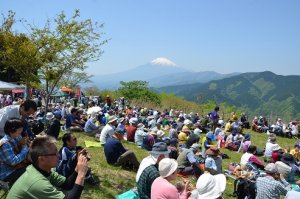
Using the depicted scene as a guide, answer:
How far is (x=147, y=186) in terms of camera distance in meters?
5.09

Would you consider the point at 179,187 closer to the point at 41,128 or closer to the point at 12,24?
the point at 41,128

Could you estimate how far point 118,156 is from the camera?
9539mm

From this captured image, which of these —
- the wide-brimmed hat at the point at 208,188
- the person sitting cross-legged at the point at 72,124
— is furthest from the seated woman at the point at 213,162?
the person sitting cross-legged at the point at 72,124

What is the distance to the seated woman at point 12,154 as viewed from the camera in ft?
16.1

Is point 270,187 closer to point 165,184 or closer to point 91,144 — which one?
point 165,184

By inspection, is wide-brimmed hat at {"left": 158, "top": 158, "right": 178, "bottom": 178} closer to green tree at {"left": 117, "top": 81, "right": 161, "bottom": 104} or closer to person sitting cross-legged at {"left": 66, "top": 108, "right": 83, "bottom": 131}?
person sitting cross-legged at {"left": 66, "top": 108, "right": 83, "bottom": 131}

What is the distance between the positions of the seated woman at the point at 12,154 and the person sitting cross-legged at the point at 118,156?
435 cm

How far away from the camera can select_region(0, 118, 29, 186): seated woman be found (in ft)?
16.1

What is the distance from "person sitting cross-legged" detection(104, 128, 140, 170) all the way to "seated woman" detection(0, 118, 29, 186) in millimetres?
4350

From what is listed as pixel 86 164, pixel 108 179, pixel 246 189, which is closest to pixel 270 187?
pixel 246 189

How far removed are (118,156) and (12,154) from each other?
480 cm

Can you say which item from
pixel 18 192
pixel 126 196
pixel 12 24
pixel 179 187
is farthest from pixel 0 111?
pixel 12 24

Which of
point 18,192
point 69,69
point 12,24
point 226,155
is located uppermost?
point 12,24

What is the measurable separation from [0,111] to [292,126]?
2149 cm
